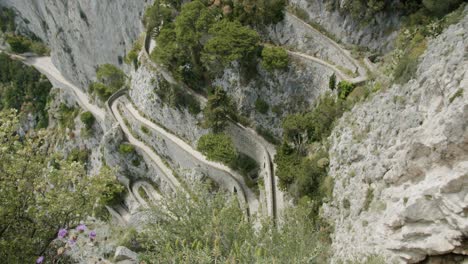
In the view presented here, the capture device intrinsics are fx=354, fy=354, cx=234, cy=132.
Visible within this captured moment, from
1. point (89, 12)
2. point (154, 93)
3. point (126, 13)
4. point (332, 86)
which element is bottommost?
point (332, 86)

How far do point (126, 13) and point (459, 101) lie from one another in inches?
1936

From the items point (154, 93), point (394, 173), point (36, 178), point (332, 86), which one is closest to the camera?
point (36, 178)

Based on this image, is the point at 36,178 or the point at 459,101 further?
the point at 459,101

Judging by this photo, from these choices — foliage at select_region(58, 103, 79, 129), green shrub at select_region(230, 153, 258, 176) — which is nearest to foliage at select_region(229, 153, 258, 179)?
green shrub at select_region(230, 153, 258, 176)

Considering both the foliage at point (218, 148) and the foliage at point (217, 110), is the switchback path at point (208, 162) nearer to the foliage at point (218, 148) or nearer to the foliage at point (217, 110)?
the foliage at point (218, 148)

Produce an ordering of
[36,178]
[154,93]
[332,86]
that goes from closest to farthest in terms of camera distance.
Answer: [36,178] → [332,86] → [154,93]

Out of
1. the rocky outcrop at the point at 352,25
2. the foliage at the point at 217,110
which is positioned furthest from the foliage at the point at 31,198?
the rocky outcrop at the point at 352,25

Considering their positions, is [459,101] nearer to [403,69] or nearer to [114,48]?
[403,69]

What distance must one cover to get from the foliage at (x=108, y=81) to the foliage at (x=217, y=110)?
2344cm

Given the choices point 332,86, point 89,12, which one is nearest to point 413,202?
point 332,86

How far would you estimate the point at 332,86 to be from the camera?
28938mm

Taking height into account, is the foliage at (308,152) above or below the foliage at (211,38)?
below

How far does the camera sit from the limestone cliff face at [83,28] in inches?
2126

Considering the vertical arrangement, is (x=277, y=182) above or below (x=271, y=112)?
below
